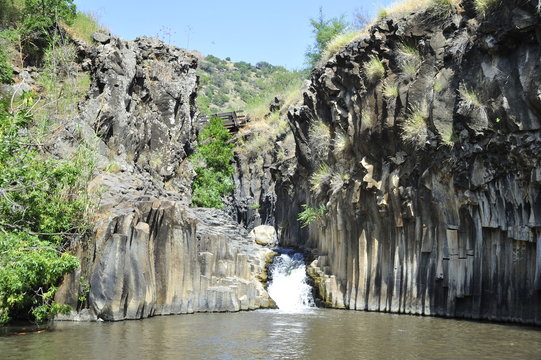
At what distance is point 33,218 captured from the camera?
69.5ft

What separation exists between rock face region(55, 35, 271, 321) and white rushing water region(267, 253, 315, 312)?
0.94 metres

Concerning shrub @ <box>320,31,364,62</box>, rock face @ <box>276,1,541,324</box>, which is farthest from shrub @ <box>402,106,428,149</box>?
shrub @ <box>320,31,364,62</box>

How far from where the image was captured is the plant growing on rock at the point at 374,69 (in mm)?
27141

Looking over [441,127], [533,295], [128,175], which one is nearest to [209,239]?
[128,175]

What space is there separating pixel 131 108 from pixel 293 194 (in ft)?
37.5

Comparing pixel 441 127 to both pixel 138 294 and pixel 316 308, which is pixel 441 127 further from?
pixel 138 294

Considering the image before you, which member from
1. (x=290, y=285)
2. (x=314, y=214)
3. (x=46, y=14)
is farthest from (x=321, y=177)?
(x=46, y=14)

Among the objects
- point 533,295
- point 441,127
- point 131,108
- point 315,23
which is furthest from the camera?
point 315,23

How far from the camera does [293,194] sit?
3844 cm

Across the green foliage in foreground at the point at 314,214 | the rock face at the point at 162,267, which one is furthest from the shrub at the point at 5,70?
the green foliage in foreground at the point at 314,214

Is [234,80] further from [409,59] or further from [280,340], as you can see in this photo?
[280,340]

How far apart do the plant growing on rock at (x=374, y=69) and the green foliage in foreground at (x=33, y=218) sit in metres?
13.1

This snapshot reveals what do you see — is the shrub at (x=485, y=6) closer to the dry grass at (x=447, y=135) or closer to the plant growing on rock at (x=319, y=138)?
the dry grass at (x=447, y=135)

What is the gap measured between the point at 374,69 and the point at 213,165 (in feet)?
73.8
